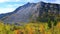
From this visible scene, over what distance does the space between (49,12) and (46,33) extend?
2.59ft

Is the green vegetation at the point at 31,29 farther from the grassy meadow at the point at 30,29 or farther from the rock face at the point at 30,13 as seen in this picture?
the rock face at the point at 30,13

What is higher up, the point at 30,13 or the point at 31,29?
the point at 30,13

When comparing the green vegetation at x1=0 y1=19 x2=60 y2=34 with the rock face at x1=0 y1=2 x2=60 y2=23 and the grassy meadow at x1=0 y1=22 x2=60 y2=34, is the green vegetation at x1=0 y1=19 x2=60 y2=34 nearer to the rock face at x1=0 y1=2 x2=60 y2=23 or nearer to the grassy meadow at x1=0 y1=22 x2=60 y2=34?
the grassy meadow at x1=0 y1=22 x2=60 y2=34

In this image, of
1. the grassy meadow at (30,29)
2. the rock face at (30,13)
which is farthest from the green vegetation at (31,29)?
the rock face at (30,13)

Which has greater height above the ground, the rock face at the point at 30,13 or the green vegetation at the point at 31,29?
the rock face at the point at 30,13

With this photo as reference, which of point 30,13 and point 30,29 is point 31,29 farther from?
point 30,13

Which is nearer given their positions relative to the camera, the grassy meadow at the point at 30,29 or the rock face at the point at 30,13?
the grassy meadow at the point at 30,29

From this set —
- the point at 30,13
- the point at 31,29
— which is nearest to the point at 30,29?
the point at 31,29

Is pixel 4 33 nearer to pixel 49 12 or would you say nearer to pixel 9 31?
pixel 9 31

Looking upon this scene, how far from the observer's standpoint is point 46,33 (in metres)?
6.23

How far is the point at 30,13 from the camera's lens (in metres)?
6.41

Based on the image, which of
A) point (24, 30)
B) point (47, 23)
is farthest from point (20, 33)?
point (47, 23)

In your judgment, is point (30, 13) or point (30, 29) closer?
point (30, 29)

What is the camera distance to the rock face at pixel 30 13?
6.25 metres
